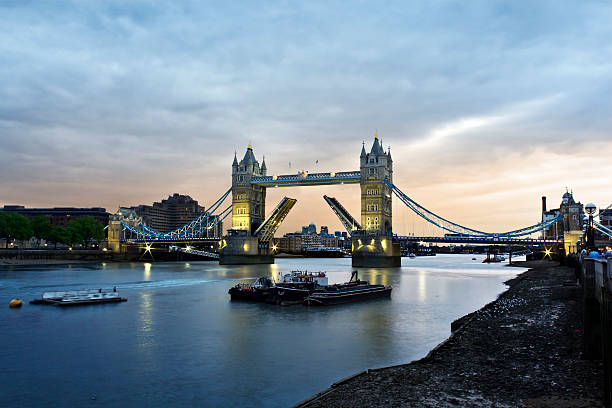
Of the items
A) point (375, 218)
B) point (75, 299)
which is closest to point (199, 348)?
point (75, 299)

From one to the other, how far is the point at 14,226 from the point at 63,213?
10352cm

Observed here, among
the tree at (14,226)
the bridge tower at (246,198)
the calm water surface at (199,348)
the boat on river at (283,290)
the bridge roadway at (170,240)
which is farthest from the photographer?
the bridge roadway at (170,240)

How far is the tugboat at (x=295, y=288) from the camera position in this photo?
34438 millimetres

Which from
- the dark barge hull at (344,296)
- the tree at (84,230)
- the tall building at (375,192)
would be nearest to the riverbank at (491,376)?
the dark barge hull at (344,296)

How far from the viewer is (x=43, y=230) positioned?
10631cm

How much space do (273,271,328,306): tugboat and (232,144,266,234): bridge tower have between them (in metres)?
58.9

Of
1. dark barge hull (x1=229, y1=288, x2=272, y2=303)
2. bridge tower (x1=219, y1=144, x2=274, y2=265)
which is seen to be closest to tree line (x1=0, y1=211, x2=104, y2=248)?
bridge tower (x1=219, y1=144, x2=274, y2=265)

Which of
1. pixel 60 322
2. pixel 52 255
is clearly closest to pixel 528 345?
pixel 60 322

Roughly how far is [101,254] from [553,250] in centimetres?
11012

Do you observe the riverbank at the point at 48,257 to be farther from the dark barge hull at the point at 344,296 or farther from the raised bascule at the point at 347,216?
the dark barge hull at the point at 344,296

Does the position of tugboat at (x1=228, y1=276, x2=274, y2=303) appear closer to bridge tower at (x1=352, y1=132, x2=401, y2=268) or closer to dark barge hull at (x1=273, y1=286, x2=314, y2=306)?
dark barge hull at (x1=273, y1=286, x2=314, y2=306)

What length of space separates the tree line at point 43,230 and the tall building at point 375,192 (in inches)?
2711

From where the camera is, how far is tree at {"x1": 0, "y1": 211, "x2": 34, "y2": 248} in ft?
308

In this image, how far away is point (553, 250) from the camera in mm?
120312
